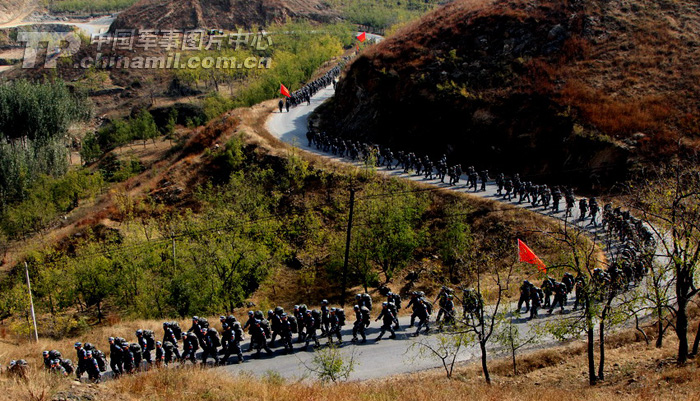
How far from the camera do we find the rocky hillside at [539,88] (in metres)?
39.2

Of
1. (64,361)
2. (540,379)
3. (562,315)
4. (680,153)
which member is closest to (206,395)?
(64,361)

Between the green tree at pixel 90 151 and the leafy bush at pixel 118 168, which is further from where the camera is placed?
the green tree at pixel 90 151

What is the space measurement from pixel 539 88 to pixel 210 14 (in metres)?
108

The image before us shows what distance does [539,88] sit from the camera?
145 feet

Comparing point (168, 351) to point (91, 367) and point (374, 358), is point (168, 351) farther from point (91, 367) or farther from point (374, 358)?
point (374, 358)

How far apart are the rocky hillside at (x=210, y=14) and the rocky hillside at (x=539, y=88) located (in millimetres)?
86754

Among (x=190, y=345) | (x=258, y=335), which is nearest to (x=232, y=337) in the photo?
(x=258, y=335)

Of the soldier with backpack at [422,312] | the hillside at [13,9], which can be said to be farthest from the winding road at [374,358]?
the hillside at [13,9]

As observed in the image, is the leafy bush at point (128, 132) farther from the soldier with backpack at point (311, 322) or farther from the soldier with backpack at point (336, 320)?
the soldier with backpack at point (336, 320)

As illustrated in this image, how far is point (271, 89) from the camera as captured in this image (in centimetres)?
7275

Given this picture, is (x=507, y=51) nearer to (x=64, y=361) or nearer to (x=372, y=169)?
(x=372, y=169)

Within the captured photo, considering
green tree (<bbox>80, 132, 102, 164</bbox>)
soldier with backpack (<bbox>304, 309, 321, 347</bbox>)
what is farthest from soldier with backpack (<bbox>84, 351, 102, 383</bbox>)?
green tree (<bbox>80, 132, 102, 164</bbox>)

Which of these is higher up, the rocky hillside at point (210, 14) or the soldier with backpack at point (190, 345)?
the rocky hillside at point (210, 14)

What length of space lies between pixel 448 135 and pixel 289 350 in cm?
2924
